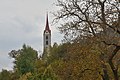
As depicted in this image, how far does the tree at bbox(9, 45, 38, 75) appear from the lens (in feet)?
233

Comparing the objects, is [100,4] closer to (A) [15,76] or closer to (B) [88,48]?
(B) [88,48]

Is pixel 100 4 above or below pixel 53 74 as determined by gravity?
above

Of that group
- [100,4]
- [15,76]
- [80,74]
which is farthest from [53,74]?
[15,76]

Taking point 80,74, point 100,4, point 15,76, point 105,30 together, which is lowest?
point 80,74

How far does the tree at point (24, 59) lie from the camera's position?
71125mm

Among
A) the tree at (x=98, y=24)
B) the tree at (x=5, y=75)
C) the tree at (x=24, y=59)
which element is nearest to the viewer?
the tree at (x=98, y=24)

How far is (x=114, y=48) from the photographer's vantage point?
2166 centimetres

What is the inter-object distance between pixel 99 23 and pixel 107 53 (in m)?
1.73

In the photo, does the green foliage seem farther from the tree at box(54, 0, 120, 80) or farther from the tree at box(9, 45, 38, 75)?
the tree at box(54, 0, 120, 80)

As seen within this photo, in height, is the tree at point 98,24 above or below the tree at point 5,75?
below

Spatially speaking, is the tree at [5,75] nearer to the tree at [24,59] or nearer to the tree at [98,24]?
the tree at [24,59]

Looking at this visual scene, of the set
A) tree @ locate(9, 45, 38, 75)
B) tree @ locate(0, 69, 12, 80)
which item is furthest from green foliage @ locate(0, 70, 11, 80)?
tree @ locate(9, 45, 38, 75)

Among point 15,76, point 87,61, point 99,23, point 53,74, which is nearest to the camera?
point 99,23

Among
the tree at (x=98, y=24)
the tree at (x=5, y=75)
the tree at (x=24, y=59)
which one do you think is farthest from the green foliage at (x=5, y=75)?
the tree at (x=98, y=24)
